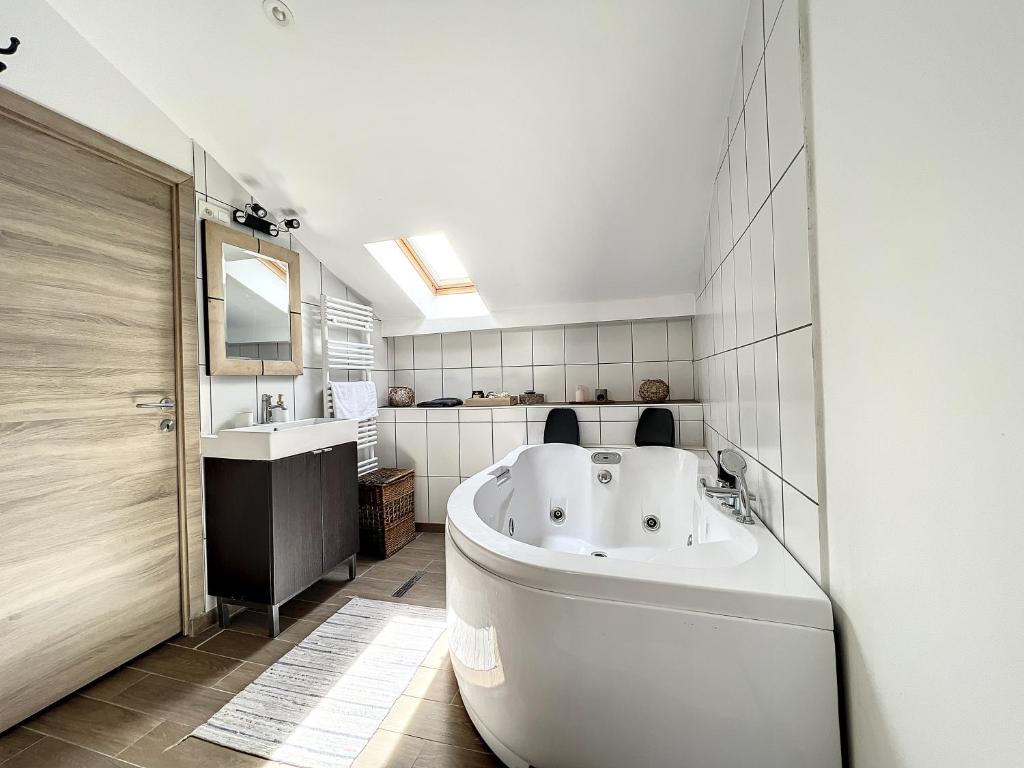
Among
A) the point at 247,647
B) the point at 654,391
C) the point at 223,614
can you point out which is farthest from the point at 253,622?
the point at 654,391

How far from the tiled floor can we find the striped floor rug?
39 mm

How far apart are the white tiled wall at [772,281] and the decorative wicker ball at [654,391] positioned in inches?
49.5

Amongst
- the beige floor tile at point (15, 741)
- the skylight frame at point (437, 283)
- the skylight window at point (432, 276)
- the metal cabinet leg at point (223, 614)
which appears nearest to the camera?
the beige floor tile at point (15, 741)

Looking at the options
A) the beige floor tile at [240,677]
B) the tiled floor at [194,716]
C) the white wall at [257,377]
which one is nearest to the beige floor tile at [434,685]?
the tiled floor at [194,716]

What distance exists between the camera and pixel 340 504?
7.32 feet

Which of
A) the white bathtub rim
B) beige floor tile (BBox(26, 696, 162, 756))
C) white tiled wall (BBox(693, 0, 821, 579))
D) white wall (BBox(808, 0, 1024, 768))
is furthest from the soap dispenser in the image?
white wall (BBox(808, 0, 1024, 768))

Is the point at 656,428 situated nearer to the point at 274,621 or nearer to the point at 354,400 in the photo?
the point at 354,400

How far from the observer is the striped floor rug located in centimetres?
124

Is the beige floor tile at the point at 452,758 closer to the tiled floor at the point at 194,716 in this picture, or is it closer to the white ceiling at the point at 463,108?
the tiled floor at the point at 194,716

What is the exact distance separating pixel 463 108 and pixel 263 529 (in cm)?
193

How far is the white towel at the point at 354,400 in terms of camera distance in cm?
262

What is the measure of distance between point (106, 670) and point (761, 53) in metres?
2.94

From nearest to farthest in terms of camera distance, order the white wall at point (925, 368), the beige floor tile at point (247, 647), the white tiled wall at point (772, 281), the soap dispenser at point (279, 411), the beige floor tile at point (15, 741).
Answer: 1. the white wall at point (925, 368)
2. the white tiled wall at point (772, 281)
3. the beige floor tile at point (15, 741)
4. the beige floor tile at point (247, 647)
5. the soap dispenser at point (279, 411)

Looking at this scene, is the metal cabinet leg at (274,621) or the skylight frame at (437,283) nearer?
the metal cabinet leg at (274,621)
